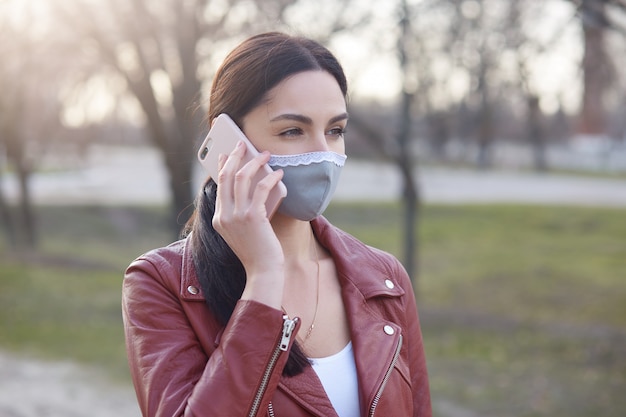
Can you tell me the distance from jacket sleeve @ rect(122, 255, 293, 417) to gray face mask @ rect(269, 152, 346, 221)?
370 millimetres

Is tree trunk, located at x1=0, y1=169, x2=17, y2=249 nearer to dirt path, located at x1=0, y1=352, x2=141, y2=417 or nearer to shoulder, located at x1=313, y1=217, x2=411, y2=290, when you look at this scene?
dirt path, located at x1=0, y1=352, x2=141, y2=417

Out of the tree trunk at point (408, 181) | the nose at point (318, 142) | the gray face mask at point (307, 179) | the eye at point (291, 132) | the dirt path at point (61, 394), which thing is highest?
the eye at point (291, 132)

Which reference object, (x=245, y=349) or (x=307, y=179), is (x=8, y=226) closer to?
(x=307, y=179)

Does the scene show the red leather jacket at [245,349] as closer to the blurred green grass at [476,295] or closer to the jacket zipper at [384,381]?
the jacket zipper at [384,381]

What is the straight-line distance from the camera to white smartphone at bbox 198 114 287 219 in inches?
76.8

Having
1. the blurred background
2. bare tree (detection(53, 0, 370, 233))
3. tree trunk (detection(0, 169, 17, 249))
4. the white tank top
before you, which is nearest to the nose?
the white tank top

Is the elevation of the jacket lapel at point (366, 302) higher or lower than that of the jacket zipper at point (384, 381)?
higher

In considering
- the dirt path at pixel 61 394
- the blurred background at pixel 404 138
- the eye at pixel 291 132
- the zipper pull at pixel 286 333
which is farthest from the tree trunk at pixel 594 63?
the zipper pull at pixel 286 333

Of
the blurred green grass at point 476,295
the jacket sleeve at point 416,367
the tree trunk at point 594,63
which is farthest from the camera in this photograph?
the tree trunk at point 594,63

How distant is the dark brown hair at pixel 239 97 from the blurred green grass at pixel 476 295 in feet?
18.5

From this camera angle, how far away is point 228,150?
2.03 metres

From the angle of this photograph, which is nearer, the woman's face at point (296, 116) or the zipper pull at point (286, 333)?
the zipper pull at point (286, 333)

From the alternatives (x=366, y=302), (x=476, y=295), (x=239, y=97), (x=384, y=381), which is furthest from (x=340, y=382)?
(x=476, y=295)

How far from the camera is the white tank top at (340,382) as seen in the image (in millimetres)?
2072
